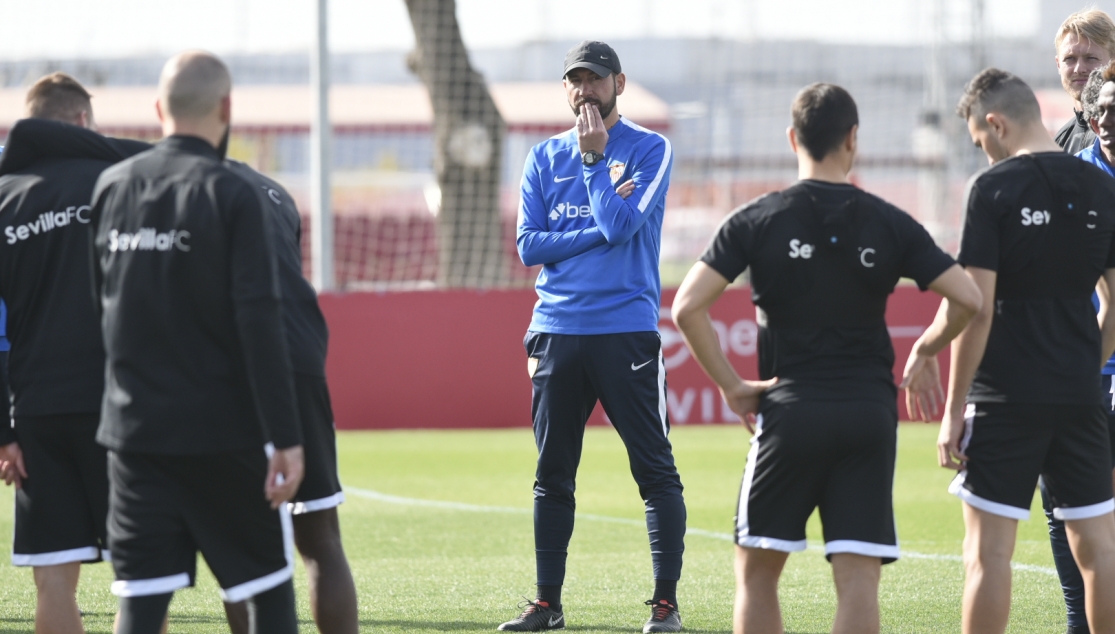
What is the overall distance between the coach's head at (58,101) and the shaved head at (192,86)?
98cm

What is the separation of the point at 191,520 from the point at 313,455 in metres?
0.67

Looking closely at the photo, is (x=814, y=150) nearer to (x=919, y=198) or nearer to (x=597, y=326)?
(x=597, y=326)

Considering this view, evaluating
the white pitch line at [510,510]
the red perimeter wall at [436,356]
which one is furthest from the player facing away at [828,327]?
the red perimeter wall at [436,356]

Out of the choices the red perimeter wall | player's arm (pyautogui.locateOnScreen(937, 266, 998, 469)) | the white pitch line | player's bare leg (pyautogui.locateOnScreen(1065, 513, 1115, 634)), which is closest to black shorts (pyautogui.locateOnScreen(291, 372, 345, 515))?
player's arm (pyautogui.locateOnScreen(937, 266, 998, 469))

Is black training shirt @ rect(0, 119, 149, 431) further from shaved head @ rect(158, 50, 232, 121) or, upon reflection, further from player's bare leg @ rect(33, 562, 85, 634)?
shaved head @ rect(158, 50, 232, 121)

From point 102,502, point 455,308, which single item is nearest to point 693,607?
point 102,502

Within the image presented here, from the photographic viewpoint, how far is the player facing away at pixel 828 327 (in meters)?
3.81

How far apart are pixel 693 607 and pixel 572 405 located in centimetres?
107

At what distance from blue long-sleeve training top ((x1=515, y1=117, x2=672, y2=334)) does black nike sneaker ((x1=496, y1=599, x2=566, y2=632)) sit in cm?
112

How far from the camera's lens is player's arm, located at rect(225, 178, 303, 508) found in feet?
11.3

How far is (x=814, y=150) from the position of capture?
3869mm

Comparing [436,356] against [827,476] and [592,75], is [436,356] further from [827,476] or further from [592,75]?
[827,476]

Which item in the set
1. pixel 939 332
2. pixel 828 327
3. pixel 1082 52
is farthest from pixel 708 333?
pixel 1082 52

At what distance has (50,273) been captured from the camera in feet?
13.4
